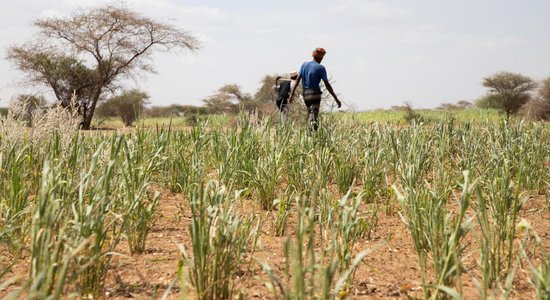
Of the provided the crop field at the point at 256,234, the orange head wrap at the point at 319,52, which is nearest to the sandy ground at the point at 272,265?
the crop field at the point at 256,234

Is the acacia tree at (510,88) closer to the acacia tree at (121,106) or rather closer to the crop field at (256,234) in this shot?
the acacia tree at (121,106)

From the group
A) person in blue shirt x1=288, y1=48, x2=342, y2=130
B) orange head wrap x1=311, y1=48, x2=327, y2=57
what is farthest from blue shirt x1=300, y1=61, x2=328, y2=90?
orange head wrap x1=311, y1=48, x2=327, y2=57

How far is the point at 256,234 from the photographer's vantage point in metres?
1.88

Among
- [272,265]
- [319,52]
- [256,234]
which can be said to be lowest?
[272,265]

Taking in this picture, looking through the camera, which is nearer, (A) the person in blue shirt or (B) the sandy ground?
(B) the sandy ground

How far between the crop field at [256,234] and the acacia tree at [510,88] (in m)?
26.4

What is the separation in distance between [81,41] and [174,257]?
19074 mm

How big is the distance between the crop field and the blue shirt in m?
2.24

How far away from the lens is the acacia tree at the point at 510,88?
2712 centimetres

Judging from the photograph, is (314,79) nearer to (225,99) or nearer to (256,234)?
(256,234)

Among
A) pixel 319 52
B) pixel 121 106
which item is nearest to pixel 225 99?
pixel 121 106

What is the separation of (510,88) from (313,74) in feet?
84.3

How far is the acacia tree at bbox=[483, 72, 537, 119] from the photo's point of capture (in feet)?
89.0

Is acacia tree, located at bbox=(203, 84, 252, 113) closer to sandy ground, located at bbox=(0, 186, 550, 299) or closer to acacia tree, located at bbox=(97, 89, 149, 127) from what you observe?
acacia tree, located at bbox=(97, 89, 149, 127)
